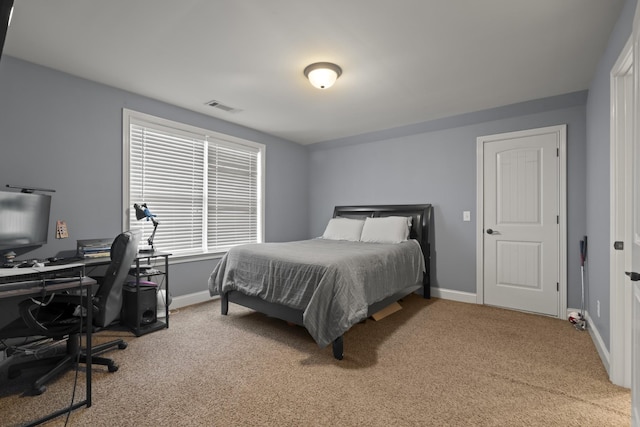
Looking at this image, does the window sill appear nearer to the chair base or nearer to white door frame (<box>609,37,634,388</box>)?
the chair base

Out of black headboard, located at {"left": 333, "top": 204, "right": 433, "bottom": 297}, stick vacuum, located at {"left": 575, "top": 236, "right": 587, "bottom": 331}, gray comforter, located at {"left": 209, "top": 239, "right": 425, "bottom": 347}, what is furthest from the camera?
black headboard, located at {"left": 333, "top": 204, "right": 433, "bottom": 297}

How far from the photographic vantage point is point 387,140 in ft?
15.3

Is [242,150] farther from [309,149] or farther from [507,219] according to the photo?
[507,219]

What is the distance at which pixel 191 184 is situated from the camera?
3.86m

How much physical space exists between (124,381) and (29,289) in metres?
0.93

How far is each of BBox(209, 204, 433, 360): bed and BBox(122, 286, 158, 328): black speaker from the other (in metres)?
0.61

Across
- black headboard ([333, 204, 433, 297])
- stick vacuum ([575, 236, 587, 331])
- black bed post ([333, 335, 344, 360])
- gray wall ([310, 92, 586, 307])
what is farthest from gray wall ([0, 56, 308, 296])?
stick vacuum ([575, 236, 587, 331])

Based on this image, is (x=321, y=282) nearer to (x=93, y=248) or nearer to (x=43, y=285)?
(x=43, y=285)

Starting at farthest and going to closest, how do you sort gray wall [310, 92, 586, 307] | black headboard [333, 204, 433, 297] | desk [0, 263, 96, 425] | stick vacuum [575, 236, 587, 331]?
1. black headboard [333, 204, 433, 297]
2. gray wall [310, 92, 586, 307]
3. stick vacuum [575, 236, 587, 331]
4. desk [0, 263, 96, 425]

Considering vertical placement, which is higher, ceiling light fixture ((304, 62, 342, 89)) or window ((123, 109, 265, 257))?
ceiling light fixture ((304, 62, 342, 89))

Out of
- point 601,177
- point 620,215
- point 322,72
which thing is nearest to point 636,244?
point 620,215

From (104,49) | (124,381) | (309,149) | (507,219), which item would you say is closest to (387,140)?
(309,149)

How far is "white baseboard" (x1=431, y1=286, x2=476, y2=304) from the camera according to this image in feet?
12.8

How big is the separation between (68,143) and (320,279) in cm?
271
